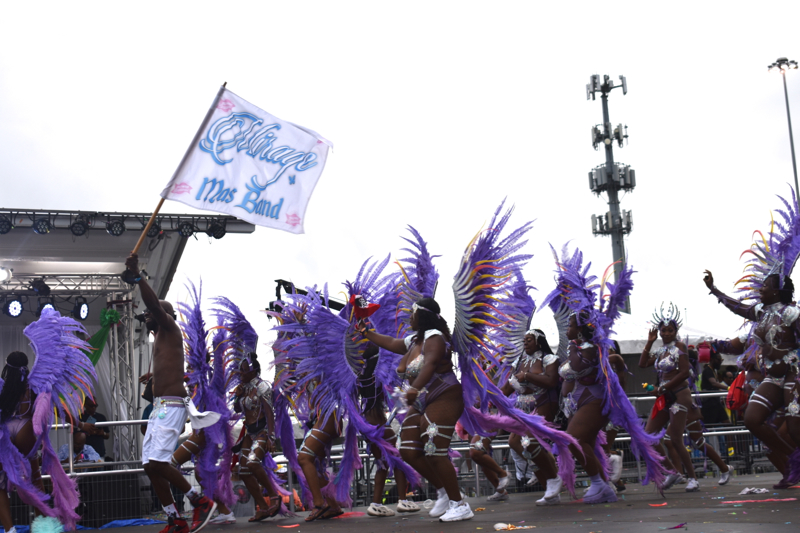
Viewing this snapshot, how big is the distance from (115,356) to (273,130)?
34.9 feet

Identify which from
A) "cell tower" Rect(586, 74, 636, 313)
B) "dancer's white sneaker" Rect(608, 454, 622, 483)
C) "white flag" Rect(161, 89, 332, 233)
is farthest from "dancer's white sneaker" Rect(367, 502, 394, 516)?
"cell tower" Rect(586, 74, 636, 313)

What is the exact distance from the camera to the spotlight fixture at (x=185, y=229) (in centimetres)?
1515

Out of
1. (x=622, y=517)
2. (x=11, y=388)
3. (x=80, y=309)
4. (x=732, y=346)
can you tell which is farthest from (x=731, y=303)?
(x=80, y=309)

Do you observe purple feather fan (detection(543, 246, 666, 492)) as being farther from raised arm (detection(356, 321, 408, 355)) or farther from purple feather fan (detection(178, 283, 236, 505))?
purple feather fan (detection(178, 283, 236, 505))

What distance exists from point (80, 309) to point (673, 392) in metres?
11.4

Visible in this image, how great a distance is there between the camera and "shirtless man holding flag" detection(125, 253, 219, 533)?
252 inches

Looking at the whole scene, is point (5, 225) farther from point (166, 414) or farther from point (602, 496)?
point (602, 496)

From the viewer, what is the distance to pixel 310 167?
6.81 m

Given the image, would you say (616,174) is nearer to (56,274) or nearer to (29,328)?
(56,274)

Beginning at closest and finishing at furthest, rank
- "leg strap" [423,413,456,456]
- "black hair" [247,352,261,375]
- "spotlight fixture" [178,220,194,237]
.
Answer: "leg strap" [423,413,456,456] < "black hair" [247,352,261,375] < "spotlight fixture" [178,220,194,237]

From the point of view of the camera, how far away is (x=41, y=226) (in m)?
14.2

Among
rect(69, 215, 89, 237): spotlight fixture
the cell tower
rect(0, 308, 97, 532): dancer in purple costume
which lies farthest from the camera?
the cell tower

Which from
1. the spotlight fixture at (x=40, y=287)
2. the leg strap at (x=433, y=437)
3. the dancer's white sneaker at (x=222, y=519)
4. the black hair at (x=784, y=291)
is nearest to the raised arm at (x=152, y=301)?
the leg strap at (x=433, y=437)

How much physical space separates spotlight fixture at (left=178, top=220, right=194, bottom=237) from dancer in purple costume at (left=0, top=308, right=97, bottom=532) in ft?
24.7
